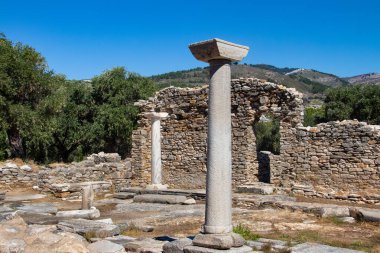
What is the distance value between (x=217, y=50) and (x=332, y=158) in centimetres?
1037

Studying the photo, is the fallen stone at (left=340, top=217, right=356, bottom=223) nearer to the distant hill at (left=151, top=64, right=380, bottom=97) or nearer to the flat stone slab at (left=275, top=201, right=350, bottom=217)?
the flat stone slab at (left=275, top=201, right=350, bottom=217)

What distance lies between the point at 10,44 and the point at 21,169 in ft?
29.7

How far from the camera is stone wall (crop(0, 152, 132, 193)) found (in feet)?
60.8

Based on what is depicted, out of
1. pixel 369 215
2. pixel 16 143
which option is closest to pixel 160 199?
pixel 369 215

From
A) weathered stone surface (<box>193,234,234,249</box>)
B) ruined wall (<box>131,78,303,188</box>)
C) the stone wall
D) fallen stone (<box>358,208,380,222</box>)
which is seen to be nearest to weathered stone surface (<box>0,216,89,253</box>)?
weathered stone surface (<box>193,234,234,249</box>)

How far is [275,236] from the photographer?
30.4ft

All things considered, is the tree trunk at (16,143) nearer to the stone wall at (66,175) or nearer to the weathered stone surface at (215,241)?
the stone wall at (66,175)

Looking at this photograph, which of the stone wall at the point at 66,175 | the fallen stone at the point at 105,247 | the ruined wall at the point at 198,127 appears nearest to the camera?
the fallen stone at the point at 105,247

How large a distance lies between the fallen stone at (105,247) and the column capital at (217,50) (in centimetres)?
351

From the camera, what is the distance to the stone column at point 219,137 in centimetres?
752

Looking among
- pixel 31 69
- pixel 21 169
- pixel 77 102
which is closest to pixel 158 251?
pixel 21 169

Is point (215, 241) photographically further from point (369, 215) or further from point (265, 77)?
point (265, 77)

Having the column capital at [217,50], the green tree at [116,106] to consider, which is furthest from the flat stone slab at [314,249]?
the green tree at [116,106]

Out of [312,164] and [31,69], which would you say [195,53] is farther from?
[31,69]
